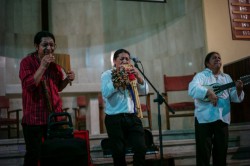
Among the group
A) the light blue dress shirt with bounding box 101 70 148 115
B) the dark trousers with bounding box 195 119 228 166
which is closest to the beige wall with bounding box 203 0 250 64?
the dark trousers with bounding box 195 119 228 166

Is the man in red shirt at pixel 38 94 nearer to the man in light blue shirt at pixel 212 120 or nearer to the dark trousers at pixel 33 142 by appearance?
the dark trousers at pixel 33 142

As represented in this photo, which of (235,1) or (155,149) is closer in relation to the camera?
(155,149)

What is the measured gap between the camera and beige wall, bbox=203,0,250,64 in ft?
21.5

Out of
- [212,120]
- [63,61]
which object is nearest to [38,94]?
[63,61]

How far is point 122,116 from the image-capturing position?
3.07 meters

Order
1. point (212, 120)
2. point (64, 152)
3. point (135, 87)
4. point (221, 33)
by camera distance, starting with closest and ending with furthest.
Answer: point (64, 152)
point (135, 87)
point (212, 120)
point (221, 33)

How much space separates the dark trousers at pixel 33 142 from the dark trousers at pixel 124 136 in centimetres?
75

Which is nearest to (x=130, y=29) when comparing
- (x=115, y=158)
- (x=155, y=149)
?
(x=155, y=149)

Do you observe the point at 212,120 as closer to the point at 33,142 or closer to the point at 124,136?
the point at 124,136

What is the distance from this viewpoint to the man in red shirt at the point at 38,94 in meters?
2.40

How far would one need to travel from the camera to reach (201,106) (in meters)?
3.64

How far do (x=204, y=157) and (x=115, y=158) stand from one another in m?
1.16

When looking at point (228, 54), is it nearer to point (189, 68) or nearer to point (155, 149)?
point (189, 68)

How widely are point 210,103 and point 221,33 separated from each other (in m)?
3.45
